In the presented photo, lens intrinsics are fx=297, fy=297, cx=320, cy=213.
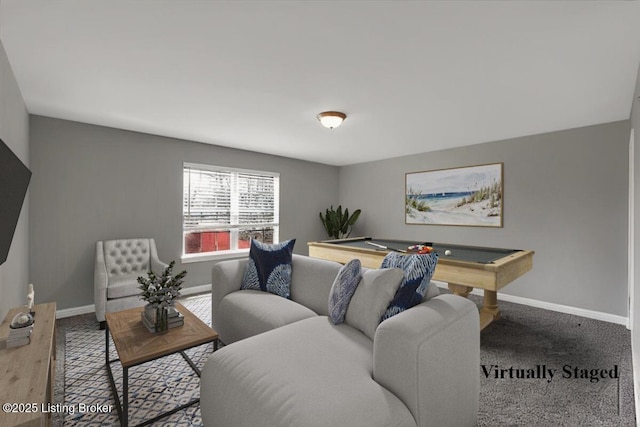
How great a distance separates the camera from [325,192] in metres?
6.27

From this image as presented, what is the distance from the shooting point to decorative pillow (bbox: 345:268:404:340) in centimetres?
180

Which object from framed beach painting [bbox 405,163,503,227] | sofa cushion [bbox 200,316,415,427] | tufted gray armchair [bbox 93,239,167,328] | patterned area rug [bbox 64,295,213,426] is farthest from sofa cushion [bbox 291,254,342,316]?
framed beach painting [bbox 405,163,503,227]

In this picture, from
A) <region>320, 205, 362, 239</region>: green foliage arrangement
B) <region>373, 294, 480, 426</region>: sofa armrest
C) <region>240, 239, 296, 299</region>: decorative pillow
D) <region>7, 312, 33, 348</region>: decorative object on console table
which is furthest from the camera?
<region>320, 205, 362, 239</region>: green foliage arrangement

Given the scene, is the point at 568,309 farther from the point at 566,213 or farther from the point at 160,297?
the point at 160,297

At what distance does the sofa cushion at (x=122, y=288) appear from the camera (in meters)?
3.15

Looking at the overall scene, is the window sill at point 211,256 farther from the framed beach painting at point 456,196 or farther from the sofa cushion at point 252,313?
the framed beach painting at point 456,196

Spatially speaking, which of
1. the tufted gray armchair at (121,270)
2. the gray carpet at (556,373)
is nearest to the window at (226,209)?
the tufted gray armchair at (121,270)

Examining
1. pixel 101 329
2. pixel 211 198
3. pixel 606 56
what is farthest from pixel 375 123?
pixel 101 329

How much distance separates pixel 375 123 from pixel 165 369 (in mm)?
3187

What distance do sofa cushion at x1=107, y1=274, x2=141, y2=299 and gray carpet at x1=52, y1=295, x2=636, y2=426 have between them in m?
0.40

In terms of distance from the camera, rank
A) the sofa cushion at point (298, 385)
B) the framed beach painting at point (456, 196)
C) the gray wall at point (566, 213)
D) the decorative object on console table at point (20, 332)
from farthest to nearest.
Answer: the framed beach painting at point (456, 196) → the gray wall at point (566, 213) → the decorative object on console table at point (20, 332) → the sofa cushion at point (298, 385)

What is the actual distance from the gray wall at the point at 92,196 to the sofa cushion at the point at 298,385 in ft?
9.95

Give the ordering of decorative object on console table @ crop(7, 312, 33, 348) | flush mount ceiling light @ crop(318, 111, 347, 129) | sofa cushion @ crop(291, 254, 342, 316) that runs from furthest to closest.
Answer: flush mount ceiling light @ crop(318, 111, 347, 129)
sofa cushion @ crop(291, 254, 342, 316)
decorative object on console table @ crop(7, 312, 33, 348)

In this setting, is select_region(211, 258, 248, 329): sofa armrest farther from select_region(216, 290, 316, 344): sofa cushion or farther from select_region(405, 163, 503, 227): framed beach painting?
select_region(405, 163, 503, 227): framed beach painting
